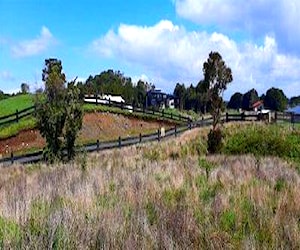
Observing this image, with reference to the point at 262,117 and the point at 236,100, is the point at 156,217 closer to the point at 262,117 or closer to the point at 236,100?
the point at 262,117

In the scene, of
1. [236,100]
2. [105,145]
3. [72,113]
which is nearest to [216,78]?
[105,145]

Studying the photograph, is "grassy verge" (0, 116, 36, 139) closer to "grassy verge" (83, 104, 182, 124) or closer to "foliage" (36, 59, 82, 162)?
"grassy verge" (83, 104, 182, 124)

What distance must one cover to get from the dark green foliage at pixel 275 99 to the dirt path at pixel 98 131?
272 feet

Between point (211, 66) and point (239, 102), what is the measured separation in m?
130

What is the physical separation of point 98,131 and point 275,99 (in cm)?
9488

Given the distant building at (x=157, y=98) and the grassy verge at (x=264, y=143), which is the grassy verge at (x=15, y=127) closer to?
the grassy verge at (x=264, y=143)

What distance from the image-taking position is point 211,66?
1289 inches

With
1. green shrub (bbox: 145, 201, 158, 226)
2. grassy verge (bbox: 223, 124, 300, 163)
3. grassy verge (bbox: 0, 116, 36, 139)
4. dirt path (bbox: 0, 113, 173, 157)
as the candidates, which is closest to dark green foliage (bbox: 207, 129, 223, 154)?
grassy verge (bbox: 223, 124, 300, 163)

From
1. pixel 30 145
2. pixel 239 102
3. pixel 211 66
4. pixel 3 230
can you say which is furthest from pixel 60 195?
pixel 239 102

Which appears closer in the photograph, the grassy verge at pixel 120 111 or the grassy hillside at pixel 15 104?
the grassy verge at pixel 120 111

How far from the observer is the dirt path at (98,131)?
4447 centimetres

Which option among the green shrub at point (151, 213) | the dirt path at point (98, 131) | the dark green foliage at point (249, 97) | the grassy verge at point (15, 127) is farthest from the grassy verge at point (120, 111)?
the dark green foliage at point (249, 97)

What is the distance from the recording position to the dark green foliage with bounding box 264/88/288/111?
136875mm

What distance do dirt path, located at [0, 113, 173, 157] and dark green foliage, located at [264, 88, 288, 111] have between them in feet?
272
